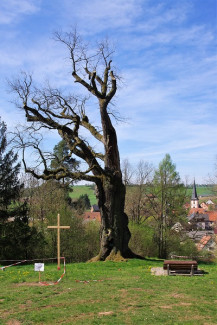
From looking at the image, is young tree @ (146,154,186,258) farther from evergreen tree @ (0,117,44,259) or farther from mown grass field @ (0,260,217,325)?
mown grass field @ (0,260,217,325)

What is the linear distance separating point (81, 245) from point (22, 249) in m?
7.94

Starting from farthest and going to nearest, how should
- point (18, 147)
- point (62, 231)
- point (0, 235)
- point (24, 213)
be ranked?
point (62, 231), point (24, 213), point (0, 235), point (18, 147)

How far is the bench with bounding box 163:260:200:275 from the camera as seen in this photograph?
13.4 meters

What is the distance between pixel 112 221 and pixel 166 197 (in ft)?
60.1

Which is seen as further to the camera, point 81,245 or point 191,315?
point 81,245

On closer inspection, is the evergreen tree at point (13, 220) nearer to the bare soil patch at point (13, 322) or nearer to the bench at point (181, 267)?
the bench at point (181, 267)

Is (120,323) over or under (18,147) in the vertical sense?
under

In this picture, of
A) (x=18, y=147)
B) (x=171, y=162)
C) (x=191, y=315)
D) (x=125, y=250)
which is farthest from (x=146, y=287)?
(x=171, y=162)

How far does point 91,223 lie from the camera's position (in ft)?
104

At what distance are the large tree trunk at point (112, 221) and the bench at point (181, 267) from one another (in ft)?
16.7

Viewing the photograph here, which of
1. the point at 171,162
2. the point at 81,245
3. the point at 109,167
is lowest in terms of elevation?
the point at 81,245

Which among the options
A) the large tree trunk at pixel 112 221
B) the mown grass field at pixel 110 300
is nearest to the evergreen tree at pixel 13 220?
the large tree trunk at pixel 112 221

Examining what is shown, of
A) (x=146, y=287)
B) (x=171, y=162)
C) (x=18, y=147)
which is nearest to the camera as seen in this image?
(x=146, y=287)

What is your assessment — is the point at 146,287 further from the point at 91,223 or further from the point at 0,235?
the point at 91,223
